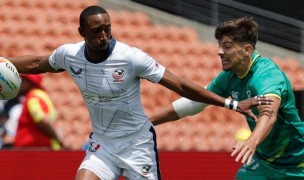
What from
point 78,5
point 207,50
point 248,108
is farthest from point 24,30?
point 248,108

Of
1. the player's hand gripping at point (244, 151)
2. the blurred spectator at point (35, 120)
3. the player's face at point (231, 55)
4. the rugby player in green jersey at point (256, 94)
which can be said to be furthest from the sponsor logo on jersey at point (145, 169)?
the blurred spectator at point (35, 120)

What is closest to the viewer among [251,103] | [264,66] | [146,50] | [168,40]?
[251,103]

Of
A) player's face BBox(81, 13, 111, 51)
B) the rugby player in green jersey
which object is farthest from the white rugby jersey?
the rugby player in green jersey

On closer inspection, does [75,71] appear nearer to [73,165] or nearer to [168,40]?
[73,165]

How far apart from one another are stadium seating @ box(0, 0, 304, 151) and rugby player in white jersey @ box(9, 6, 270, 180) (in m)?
5.09

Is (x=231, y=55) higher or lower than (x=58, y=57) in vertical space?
higher

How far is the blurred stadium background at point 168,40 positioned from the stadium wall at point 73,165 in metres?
3.26

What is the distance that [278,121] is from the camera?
686 centimetres

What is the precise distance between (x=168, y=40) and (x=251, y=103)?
29.3 ft

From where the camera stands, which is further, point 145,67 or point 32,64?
point 32,64

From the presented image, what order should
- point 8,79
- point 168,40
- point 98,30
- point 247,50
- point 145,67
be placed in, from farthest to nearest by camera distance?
point 168,40
point 8,79
point 247,50
point 145,67
point 98,30

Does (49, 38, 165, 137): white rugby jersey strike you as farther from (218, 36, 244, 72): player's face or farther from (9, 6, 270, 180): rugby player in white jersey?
(218, 36, 244, 72): player's face

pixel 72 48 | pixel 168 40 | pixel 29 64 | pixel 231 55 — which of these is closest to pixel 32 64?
pixel 29 64

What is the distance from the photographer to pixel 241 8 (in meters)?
15.9
